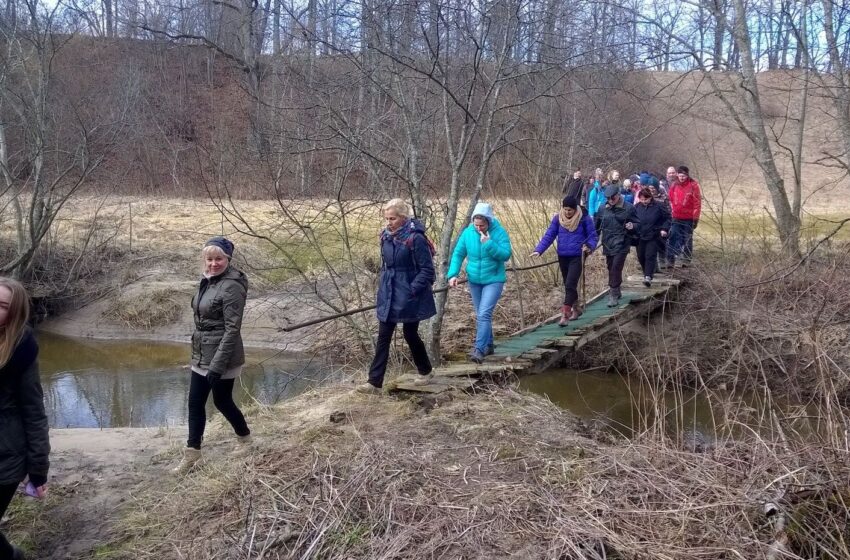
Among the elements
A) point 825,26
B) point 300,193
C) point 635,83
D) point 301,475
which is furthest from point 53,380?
point 825,26

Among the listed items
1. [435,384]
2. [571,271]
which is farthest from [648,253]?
[435,384]

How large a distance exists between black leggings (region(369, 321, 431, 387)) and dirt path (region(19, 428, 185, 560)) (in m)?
1.69

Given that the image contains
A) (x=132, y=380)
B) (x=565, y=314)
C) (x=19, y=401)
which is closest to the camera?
(x=19, y=401)

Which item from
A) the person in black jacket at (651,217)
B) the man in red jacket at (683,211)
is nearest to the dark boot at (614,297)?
the person in black jacket at (651,217)

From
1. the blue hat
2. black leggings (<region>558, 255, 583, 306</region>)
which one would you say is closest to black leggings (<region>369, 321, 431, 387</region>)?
the blue hat

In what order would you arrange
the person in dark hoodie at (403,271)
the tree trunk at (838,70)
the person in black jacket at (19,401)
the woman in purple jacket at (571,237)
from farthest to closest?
the tree trunk at (838,70) < the woman in purple jacket at (571,237) < the person in dark hoodie at (403,271) < the person in black jacket at (19,401)

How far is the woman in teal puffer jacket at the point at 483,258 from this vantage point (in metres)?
6.82

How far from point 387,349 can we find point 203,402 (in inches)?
65.9

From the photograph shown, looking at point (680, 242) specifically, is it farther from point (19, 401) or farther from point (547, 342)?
point (19, 401)

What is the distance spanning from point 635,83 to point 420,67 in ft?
18.4

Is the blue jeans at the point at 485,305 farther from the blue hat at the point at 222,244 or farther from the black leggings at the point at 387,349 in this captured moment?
the blue hat at the point at 222,244

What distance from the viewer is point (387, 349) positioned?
20.0 ft

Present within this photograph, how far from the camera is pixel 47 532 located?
440 cm

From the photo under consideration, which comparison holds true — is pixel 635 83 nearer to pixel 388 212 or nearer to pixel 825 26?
pixel 825 26
